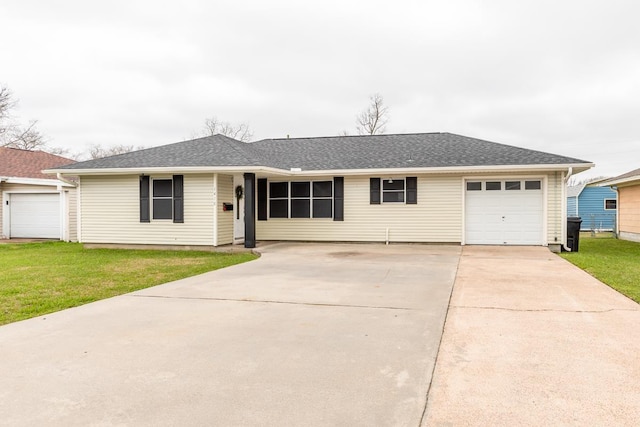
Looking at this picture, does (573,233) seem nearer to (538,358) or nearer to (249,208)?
(249,208)

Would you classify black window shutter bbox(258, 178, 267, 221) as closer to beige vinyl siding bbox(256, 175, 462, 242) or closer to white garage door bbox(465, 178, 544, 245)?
beige vinyl siding bbox(256, 175, 462, 242)

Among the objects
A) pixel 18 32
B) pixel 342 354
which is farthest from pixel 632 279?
pixel 18 32

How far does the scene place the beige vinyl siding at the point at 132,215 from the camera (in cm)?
1298

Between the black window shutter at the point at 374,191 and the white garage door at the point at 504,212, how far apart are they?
9.02 feet

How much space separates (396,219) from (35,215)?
14.4 metres

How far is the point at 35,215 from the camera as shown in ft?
58.0

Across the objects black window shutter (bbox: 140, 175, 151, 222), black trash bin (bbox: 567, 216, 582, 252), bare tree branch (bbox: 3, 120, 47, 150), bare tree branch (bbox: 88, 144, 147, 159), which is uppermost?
bare tree branch (bbox: 88, 144, 147, 159)

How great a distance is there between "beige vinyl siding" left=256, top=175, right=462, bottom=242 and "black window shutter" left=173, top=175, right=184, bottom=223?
3753mm

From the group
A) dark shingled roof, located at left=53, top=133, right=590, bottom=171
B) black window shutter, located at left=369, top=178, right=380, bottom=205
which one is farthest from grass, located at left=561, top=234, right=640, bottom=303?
black window shutter, located at left=369, top=178, right=380, bottom=205

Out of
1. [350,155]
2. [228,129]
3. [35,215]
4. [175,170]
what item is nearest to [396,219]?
[350,155]

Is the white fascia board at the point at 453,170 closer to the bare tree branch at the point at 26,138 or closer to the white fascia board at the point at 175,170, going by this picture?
the white fascia board at the point at 175,170

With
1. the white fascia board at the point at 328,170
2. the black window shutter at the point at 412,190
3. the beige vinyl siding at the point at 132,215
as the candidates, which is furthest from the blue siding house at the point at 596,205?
the beige vinyl siding at the point at 132,215

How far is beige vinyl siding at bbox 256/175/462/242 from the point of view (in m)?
13.7

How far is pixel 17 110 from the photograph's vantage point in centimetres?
2662
